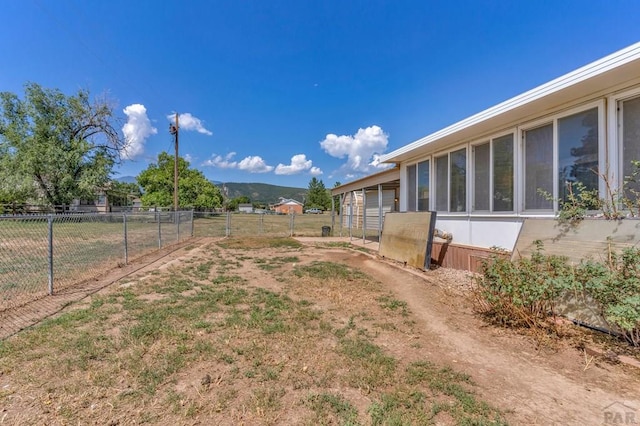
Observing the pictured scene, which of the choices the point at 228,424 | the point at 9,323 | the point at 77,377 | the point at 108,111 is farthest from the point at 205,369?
the point at 108,111

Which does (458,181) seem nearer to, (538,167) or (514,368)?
(538,167)

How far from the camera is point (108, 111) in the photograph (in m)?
23.2

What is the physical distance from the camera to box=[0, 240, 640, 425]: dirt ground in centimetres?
206

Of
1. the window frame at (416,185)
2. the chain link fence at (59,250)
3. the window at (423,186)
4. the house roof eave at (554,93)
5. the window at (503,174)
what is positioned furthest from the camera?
the window at (423,186)

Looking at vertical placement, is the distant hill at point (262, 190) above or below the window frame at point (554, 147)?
above

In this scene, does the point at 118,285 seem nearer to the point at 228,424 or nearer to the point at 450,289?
the point at 228,424

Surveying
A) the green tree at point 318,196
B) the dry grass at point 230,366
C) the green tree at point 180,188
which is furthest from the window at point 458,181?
the green tree at point 318,196

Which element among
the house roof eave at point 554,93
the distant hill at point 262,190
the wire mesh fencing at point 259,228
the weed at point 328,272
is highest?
the distant hill at point 262,190

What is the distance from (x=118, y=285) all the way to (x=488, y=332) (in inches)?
221

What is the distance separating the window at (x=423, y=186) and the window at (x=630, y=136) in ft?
14.2

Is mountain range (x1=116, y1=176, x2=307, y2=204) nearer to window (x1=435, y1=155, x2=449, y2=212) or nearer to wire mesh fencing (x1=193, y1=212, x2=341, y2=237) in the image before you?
wire mesh fencing (x1=193, y1=212, x2=341, y2=237)

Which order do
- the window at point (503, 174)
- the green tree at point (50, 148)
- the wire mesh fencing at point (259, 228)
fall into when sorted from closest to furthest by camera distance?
the window at point (503, 174) → the wire mesh fencing at point (259, 228) → the green tree at point (50, 148)

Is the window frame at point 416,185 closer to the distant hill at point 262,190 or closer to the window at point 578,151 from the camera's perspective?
the window at point 578,151

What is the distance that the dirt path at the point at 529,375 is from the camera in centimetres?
206
